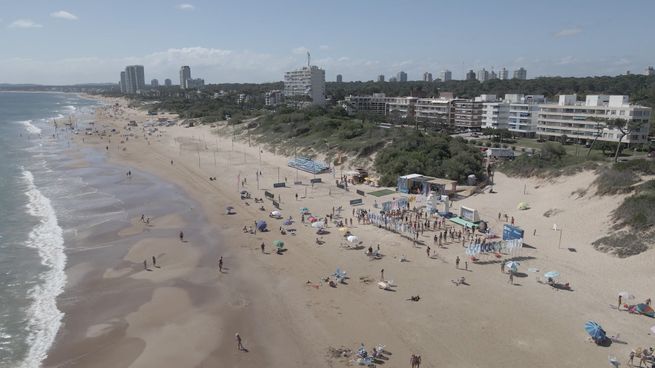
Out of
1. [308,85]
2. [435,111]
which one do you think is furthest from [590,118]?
[308,85]

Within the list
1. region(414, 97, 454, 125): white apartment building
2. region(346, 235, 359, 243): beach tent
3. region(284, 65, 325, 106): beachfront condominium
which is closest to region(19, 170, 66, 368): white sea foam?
region(346, 235, 359, 243): beach tent

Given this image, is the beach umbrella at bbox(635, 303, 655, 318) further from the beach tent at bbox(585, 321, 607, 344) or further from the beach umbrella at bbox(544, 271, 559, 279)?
the beach umbrella at bbox(544, 271, 559, 279)

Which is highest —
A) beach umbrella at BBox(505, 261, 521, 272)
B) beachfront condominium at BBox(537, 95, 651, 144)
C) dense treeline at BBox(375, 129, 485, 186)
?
beachfront condominium at BBox(537, 95, 651, 144)

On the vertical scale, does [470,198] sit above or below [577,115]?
below

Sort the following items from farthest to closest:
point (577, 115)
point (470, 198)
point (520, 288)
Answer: point (577, 115)
point (470, 198)
point (520, 288)

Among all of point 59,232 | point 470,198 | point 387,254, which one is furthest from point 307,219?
point 59,232

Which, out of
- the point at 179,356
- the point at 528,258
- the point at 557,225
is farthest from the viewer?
the point at 557,225

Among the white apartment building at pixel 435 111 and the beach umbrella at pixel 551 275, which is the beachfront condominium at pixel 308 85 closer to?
the white apartment building at pixel 435 111

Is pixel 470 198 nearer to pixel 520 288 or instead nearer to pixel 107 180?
pixel 520 288
